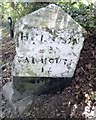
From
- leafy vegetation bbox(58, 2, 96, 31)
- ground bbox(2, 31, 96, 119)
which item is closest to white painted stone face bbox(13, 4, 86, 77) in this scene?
ground bbox(2, 31, 96, 119)

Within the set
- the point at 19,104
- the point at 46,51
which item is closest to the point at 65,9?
the point at 46,51

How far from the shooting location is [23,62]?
7.75 feet

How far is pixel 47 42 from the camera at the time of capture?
87.7 inches

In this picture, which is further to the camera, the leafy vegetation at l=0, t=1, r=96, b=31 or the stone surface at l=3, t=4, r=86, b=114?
the leafy vegetation at l=0, t=1, r=96, b=31

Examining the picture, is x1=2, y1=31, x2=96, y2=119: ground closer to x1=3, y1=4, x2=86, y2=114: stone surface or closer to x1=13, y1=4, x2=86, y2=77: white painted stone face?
x1=3, y1=4, x2=86, y2=114: stone surface

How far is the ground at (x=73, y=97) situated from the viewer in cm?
248

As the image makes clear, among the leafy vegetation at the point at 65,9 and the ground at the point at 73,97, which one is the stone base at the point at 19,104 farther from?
the leafy vegetation at the point at 65,9

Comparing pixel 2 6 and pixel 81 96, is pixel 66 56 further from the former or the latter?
pixel 2 6

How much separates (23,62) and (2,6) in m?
1.07

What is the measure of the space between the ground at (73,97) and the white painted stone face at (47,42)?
0.24m

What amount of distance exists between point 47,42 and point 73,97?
0.64 metres

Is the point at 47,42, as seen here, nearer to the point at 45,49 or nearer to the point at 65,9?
the point at 45,49

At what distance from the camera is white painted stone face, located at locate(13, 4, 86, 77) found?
Result: 2.15 metres

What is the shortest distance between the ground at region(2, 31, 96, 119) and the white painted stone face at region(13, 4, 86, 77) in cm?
A: 24
